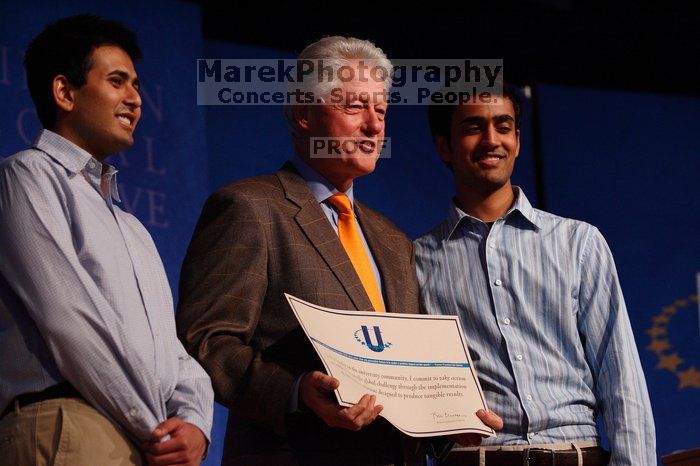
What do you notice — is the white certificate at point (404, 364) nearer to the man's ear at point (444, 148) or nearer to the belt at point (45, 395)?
the belt at point (45, 395)

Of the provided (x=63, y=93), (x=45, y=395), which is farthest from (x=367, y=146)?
(x=45, y=395)

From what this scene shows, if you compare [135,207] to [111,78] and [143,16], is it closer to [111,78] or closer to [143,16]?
[143,16]

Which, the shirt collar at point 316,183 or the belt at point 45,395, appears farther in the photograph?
the shirt collar at point 316,183

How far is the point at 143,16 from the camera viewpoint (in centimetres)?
416

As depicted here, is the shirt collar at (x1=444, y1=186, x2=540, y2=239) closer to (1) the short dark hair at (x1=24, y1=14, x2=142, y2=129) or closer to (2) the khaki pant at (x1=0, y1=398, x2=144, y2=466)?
(1) the short dark hair at (x1=24, y1=14, x2=142, y2=129)

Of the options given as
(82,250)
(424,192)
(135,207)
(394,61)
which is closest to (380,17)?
(394,61)

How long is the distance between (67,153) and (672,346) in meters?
3.66

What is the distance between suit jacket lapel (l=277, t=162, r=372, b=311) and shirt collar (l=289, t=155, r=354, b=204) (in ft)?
0.11

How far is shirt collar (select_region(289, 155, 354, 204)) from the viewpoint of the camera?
8.43 feet

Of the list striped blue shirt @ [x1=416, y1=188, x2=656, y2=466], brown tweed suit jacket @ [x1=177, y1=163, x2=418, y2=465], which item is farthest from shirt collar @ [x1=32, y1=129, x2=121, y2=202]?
striped blue shirt @ [x1=416, y1=188, x2=656, y2=466]

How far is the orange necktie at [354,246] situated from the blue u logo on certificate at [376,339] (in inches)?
7.6

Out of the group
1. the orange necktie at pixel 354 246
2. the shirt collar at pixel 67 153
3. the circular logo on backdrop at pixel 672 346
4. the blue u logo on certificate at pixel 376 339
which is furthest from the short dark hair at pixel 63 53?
the circular logo on backdrop at pixel 672 346

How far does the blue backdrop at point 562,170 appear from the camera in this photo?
163 inches

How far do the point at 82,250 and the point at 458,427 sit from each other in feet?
2.83
